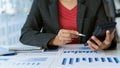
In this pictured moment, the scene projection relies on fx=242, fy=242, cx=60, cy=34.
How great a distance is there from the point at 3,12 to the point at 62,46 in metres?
1.66

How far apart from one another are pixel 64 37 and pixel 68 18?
340mm

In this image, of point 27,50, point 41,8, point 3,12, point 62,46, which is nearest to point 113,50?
point 62,46

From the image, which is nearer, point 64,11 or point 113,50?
point 113,50

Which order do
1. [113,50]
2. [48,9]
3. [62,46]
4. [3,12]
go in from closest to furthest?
1. [113,50]
2. [62,46]
3. [48,9]
4. [3,12]

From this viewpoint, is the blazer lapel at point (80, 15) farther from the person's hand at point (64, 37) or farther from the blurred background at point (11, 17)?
the blurred background at point (11, 17)

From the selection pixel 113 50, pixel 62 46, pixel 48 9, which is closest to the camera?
pixel 113 50

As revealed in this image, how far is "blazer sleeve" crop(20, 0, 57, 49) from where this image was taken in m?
1.20

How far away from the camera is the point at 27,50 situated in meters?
1.13

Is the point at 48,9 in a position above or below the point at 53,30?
above

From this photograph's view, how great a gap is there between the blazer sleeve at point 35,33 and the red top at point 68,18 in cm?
13

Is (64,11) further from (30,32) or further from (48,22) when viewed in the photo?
(30,32)

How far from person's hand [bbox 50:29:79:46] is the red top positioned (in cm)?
25

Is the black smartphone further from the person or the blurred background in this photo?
the blurred background

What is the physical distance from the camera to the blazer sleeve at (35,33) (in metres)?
1.20
